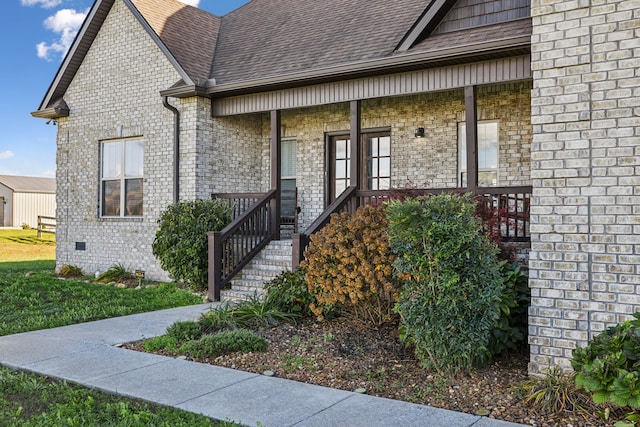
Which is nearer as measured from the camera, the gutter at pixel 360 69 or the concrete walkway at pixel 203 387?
the concrete walkway at pixel 203 387

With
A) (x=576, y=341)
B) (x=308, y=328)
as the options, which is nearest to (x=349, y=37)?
(x=308, y=328)

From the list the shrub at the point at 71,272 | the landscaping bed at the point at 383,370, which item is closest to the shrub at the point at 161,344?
the landscaping bed at the point at 383,370

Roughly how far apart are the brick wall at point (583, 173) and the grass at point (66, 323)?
9.15 feet

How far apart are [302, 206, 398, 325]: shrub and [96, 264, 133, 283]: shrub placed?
614cm

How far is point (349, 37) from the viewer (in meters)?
10.6

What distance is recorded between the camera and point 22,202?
43375 millimetres

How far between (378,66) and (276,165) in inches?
103

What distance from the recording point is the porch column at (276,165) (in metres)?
10.1

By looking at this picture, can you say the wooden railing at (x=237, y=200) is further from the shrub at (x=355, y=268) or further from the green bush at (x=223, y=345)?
the green bush at (x=223, y=345)

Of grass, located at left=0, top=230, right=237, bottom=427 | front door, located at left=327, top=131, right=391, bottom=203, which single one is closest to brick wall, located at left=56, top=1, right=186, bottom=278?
grass, located at left=0, top=230, right=237, bottom=427

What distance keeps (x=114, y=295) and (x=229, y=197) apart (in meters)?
2.69

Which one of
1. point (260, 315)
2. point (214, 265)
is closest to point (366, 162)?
point (214, 265)

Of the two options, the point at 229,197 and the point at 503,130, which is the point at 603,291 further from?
the point at 229,197

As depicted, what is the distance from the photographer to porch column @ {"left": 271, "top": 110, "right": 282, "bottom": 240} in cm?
1005
